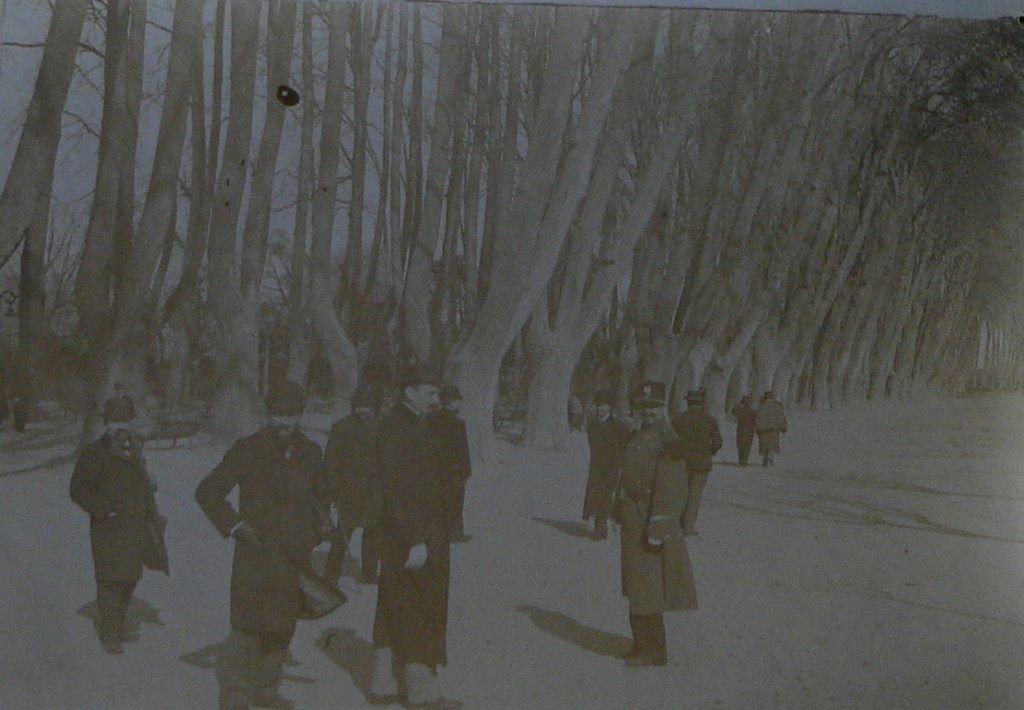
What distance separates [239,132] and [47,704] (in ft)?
8.55

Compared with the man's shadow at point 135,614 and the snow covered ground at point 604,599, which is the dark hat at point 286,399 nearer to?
the snow covered ground at point 604,599

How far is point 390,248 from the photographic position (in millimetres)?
4672

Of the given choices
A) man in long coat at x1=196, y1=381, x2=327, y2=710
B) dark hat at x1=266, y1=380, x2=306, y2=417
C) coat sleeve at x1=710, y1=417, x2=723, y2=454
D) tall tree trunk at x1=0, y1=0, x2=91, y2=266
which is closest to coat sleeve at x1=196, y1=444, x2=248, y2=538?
man in long coat at x1=196, y1=381, x2=327, y2=710

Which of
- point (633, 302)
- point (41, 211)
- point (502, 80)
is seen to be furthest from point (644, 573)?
point (41, 211)

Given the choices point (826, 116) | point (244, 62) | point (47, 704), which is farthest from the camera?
point (826, 116)

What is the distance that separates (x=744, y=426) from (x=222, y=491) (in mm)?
2348

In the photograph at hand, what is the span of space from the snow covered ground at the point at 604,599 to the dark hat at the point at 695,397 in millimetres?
173

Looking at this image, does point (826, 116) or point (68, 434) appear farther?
point (826, 116)

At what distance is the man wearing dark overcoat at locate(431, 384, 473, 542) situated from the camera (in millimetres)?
4305

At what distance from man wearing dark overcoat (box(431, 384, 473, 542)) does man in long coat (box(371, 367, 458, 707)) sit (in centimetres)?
10

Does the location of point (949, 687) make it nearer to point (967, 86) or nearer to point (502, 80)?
point (967, 86)

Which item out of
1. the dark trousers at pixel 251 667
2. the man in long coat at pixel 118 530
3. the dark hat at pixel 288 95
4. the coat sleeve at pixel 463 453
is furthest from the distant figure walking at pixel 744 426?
the man in long coat at pixel 118 530

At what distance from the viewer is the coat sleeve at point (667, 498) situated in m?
4.29

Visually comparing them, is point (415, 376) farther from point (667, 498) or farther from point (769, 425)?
point (769, 425)
